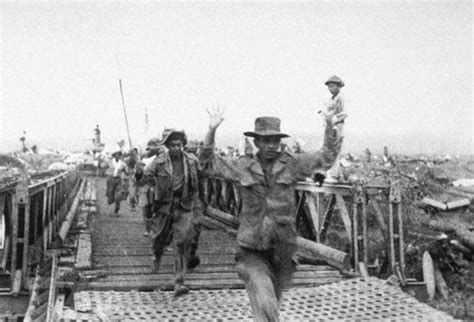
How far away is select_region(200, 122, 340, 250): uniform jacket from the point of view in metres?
4.50

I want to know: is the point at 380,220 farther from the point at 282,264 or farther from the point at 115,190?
the point at 115,190

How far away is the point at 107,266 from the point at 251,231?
3.80m

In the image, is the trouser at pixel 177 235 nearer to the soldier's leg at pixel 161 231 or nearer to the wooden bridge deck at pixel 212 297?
the soldier's leg at pixel 161 231

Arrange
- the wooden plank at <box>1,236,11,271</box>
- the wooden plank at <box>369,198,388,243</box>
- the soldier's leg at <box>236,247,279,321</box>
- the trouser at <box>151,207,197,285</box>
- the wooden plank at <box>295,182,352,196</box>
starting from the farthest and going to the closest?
the wooden plank at <box>1,236,11,271</box>
the wooden plank at <box>369,198,388,243</box>
the wooden plank at <box>295,182,352,196</box>
the trouser at <box>151,207,197,285</box>
the soldier's leg at <box>236,247,279,321</box>

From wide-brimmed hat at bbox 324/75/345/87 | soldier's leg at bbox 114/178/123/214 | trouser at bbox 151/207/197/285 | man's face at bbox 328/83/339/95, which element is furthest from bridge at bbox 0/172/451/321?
soldier's leg at bbox 114/178/123/214

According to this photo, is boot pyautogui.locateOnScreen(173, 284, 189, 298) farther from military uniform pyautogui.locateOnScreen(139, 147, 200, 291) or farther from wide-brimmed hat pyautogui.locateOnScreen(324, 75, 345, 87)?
wide-brimmed hat pyautogui.locateOnScreen(324, 75, 345, 87)

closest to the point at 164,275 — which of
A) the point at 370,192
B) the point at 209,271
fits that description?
the point at 209,271

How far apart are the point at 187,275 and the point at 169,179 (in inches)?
57.4

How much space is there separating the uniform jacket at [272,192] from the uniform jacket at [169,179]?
208 centimetres

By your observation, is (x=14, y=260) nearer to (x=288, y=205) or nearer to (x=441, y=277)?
(x=288, y=205)

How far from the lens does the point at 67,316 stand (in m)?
5.12

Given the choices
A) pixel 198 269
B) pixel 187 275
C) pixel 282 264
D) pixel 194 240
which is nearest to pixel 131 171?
pixel 198 269

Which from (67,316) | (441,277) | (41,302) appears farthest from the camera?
(441,277)

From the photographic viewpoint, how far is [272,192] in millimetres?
4562
